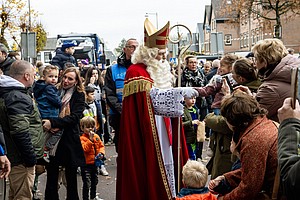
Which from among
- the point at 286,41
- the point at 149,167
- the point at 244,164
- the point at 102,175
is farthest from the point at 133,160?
the point at 286,41

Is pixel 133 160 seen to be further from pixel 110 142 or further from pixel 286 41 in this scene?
pixel 286 41

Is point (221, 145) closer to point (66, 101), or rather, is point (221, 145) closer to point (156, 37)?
point (156, 37)

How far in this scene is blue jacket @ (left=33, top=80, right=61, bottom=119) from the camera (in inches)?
277

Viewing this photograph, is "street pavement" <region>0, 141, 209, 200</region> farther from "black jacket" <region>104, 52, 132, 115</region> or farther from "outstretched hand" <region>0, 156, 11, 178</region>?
"outstretched hand" <region>0, 156, 11, 178</region>

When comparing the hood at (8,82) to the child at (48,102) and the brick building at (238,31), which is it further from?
the brick building at (238,31)

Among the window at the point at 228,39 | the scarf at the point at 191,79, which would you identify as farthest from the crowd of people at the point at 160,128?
the window at the point at 228,39

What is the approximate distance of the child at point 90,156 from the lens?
7656 millimetres

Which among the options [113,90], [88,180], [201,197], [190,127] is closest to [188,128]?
[190,127]

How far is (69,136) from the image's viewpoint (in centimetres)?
713

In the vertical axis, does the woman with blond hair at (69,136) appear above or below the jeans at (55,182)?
above

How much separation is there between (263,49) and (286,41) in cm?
6162

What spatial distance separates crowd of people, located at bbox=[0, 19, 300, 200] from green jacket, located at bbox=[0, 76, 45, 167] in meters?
0.01

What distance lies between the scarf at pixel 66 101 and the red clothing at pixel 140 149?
1422mm

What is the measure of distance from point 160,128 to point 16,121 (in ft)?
4.88
